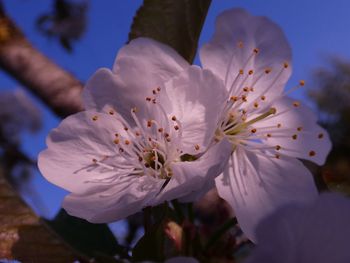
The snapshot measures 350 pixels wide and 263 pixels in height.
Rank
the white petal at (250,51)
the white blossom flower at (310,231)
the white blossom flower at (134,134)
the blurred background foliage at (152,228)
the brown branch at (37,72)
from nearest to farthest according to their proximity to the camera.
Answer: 1. the white blossom flower at (310,231)
2. the blurred background foliage at (152,228)
3. the white blossom flower at (134,134)
4. the white petal at (250,51)
5. the brown branch at (37,72)

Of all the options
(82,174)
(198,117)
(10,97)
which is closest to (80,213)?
(82,174)

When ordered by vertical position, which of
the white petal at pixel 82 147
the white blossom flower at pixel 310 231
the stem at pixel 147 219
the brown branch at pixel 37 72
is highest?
the white blossom flower at pixel 310 231

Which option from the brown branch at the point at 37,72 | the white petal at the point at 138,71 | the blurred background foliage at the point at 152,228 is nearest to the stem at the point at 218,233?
the blurred background foliage at the point at 152,228

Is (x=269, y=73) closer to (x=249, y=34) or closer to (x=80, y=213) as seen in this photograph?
(x=249, y=34)

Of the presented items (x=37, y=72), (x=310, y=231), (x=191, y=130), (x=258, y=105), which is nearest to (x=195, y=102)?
(x=191, y=130)

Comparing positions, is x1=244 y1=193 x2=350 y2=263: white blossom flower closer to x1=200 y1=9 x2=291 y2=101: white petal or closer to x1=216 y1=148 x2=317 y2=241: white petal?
x1=216 y1=148 x2=317 y2=241: white petal

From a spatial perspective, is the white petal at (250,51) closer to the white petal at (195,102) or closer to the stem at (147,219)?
the white petal at (195,102)

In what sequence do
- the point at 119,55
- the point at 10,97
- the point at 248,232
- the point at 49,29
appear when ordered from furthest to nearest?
the point at 10,97 < the point at 49,29 < the point at 119,55 < the point at 248,232

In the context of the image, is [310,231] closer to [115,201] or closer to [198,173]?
[198,173]
